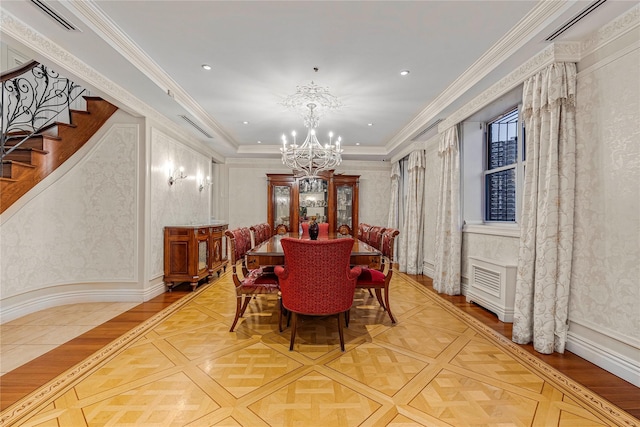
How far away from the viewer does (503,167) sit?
3.65 metres

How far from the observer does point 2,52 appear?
13.3 feet

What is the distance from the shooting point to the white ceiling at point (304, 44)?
6.69ft

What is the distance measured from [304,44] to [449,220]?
3.07 m

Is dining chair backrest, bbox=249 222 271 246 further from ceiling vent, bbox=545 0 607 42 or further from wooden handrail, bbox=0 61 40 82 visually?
ceiling vent, bbox=545 0 607 42

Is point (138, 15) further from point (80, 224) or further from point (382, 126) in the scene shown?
point (382, 126)

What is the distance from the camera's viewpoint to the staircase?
2922mm

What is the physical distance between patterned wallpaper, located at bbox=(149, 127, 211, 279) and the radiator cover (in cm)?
425

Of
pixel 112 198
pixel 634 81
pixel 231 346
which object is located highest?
pixel 634 81

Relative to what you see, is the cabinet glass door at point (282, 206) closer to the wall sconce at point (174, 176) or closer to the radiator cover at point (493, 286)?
the wall sconce at point (174, 176)

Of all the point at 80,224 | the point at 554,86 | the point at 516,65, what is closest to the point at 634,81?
the point at 554,86

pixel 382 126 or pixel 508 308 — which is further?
pixel 382 126

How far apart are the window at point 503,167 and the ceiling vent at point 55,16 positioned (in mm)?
4440

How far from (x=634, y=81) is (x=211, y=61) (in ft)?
11.2

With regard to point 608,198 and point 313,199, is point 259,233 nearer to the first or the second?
point 313,199
